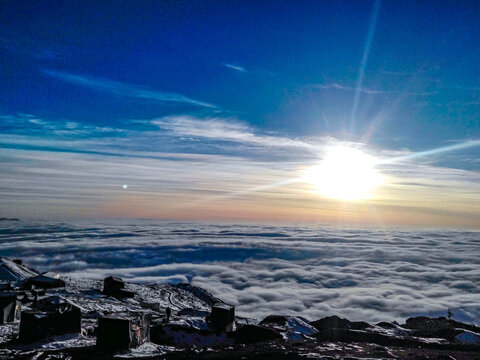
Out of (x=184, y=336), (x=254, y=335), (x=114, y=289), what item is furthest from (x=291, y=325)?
(x=114, y=289)

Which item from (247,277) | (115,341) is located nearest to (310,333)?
(115,341)

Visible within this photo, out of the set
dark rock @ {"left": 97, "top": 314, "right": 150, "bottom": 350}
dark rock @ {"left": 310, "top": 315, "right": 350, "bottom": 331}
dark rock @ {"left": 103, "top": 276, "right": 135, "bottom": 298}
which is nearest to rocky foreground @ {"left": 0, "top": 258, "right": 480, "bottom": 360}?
dark rock @ {"left": 97, "top": 314, "right": 150, "bottom": 350}

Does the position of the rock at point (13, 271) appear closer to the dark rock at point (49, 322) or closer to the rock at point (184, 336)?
the dark rock at point (49, 322)

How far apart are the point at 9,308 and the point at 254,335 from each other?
1752 cm

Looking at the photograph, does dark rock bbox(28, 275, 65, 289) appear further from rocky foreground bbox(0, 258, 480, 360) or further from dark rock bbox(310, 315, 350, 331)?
dark rock bbox(310, 315, 350, 331)

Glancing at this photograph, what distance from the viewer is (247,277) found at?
12594cm

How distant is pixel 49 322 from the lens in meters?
21.8

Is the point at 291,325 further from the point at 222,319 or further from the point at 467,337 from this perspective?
the point at 467,337

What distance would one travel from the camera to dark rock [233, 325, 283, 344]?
2617 centimetres

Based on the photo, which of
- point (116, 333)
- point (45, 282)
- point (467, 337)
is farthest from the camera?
point (45, 282)

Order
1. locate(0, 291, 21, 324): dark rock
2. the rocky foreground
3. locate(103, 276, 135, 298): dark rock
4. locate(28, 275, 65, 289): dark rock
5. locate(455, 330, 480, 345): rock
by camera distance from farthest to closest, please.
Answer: locate(28, 275, 65, 289): dark rock → locate(103, 276, 135, 298): dark rock → locate(455, 330, 480, 345): rock → locate(0, 291, 21, 324): dark rock → the rocky foreground

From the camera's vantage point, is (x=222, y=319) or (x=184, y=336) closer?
(x=184, y=336)

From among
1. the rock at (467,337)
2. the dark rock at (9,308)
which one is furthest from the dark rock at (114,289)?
the rock at (467,337)

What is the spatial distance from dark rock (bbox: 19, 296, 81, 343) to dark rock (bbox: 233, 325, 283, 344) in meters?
10.7
